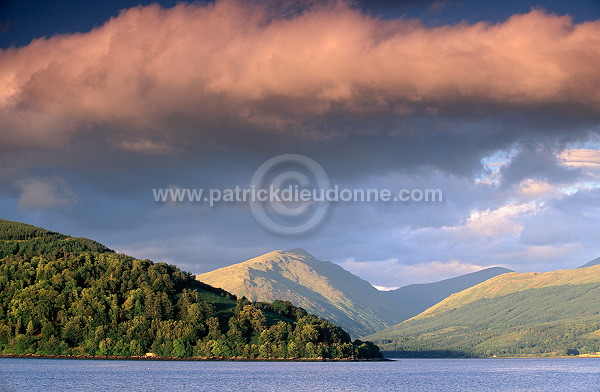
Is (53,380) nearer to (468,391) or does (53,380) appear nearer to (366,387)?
(366,387)

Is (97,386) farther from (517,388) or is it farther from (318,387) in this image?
(517,388)

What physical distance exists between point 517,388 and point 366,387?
4151 centimetres

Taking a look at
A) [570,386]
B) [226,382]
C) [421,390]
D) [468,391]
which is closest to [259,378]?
[226,382]

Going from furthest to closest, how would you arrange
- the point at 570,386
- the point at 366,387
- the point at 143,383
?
the point at 570,386
the point at 366,387
the point at 143,383

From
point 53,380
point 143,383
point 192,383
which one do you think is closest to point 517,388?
point 192,383

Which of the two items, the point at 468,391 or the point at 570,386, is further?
the point at 570,386

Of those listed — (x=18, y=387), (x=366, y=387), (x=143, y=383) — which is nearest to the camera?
(x=18, y=387)

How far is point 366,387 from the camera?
177375 mm

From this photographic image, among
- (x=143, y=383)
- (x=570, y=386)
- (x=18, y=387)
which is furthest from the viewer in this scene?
(x=570, y=386)

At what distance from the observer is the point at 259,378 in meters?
199

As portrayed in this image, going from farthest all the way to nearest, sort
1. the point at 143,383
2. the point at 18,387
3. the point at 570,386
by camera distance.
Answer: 1. the point at 570,386
2. the point at 143,383
3. the point at 18,387

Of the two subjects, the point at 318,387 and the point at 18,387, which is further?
the point at 318,387

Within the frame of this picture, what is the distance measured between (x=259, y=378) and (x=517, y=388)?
2936 inches

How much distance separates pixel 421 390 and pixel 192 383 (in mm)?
60956
